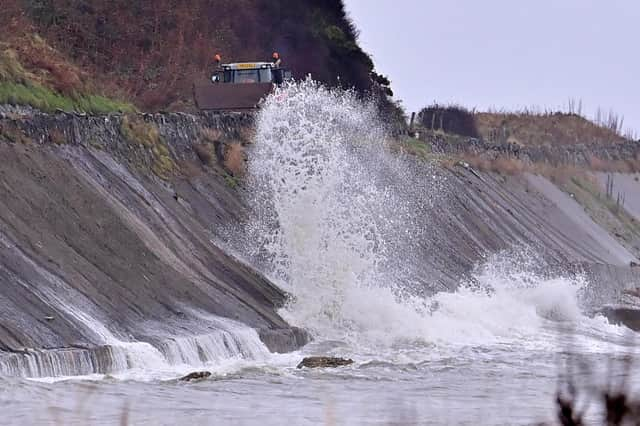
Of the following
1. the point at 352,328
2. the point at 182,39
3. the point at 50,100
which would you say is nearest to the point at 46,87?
the point at 50,100

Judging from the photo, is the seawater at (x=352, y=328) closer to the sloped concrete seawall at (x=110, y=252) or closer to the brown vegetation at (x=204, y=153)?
the sloped concrete seawall at (x=110, y=252)

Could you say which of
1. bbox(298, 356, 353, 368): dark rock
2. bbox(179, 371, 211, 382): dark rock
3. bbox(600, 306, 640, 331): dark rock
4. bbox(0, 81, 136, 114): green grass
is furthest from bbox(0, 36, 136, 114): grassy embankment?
bbox(600, 306, 640, 331): dark rock

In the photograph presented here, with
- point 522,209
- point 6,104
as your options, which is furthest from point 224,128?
point 522,209

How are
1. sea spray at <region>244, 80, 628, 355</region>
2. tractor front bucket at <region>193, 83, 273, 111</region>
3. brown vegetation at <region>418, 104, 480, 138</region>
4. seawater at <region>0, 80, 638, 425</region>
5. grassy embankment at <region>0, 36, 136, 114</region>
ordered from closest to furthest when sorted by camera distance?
seawater at <region>0, 80, 638, 425</region>
sea spray at <region>244, 80, 628, 355</region>
grassy embankment at <region>0, 36, 136, 114</region>
tractor front bucket at <region>193, 83, 273, 111</region>
brown vegetation at <region>418, 104, 480, 138</region>

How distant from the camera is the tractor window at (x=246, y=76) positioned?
46219 mm

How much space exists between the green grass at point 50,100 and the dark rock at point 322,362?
9.87 meters

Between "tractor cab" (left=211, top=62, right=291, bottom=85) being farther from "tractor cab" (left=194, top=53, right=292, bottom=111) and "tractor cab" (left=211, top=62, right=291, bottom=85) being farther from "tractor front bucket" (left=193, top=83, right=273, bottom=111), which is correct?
"tractor front bucket" (left=193, top=83, right=273, bottom=111)

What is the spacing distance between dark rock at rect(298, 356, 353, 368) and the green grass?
→ 9872 millimetres

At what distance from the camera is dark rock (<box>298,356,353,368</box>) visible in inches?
949

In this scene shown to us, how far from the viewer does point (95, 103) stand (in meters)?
37.6

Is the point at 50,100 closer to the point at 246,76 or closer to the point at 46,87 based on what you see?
the point at 46,87

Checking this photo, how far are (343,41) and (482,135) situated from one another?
21.6 meters

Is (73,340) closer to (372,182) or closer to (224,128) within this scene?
(372,182)

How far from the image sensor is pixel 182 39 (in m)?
61.9
